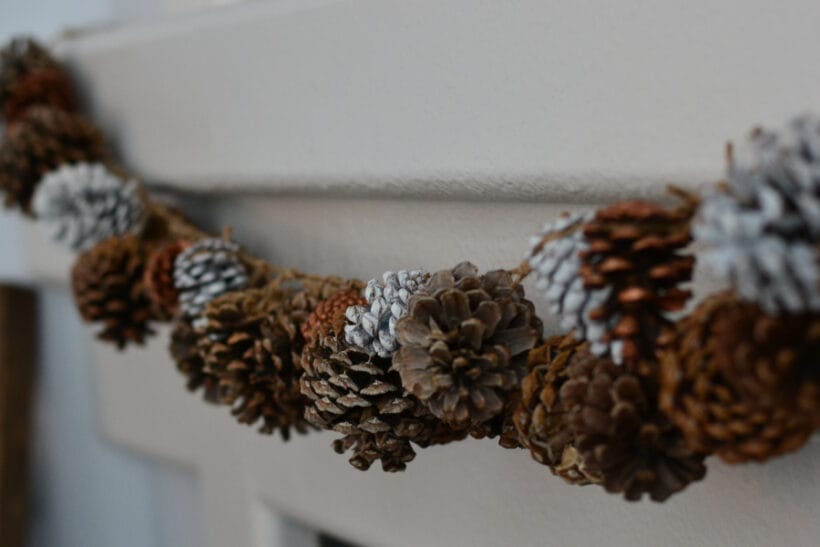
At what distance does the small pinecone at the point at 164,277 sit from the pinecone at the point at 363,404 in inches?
5.7

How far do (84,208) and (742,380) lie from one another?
1.33 ft

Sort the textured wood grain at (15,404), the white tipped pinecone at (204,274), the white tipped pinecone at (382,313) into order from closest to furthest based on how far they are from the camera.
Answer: the white tipped pinecone at (382,313), the white tipped pinecone at (204,274), the textured wood grain at (15,404)

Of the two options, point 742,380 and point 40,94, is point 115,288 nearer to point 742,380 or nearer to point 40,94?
point 40,94

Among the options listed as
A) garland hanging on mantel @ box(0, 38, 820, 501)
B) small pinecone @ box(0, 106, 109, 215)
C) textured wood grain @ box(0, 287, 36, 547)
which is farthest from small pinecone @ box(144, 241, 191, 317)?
textured wood grain @ box(0, 287, 36, 547)

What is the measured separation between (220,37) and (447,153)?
0.58 feet

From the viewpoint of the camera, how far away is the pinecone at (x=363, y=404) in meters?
0.34

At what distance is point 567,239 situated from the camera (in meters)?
0.28

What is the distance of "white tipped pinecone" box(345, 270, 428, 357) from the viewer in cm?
34

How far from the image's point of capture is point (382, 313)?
0.34 metres

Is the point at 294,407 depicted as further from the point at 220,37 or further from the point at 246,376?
the point at 220,37

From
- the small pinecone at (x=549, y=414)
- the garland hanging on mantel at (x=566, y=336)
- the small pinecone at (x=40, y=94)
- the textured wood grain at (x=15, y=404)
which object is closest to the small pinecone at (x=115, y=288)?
the garland hanging on mantel at (x=566, y=336)

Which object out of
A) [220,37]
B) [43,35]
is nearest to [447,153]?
[220,37]

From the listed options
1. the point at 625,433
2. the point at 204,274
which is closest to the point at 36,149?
the point at 204,274

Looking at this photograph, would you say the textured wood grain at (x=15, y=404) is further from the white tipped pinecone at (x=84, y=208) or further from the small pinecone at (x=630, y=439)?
the small pinecone at (x=630, y=439)
